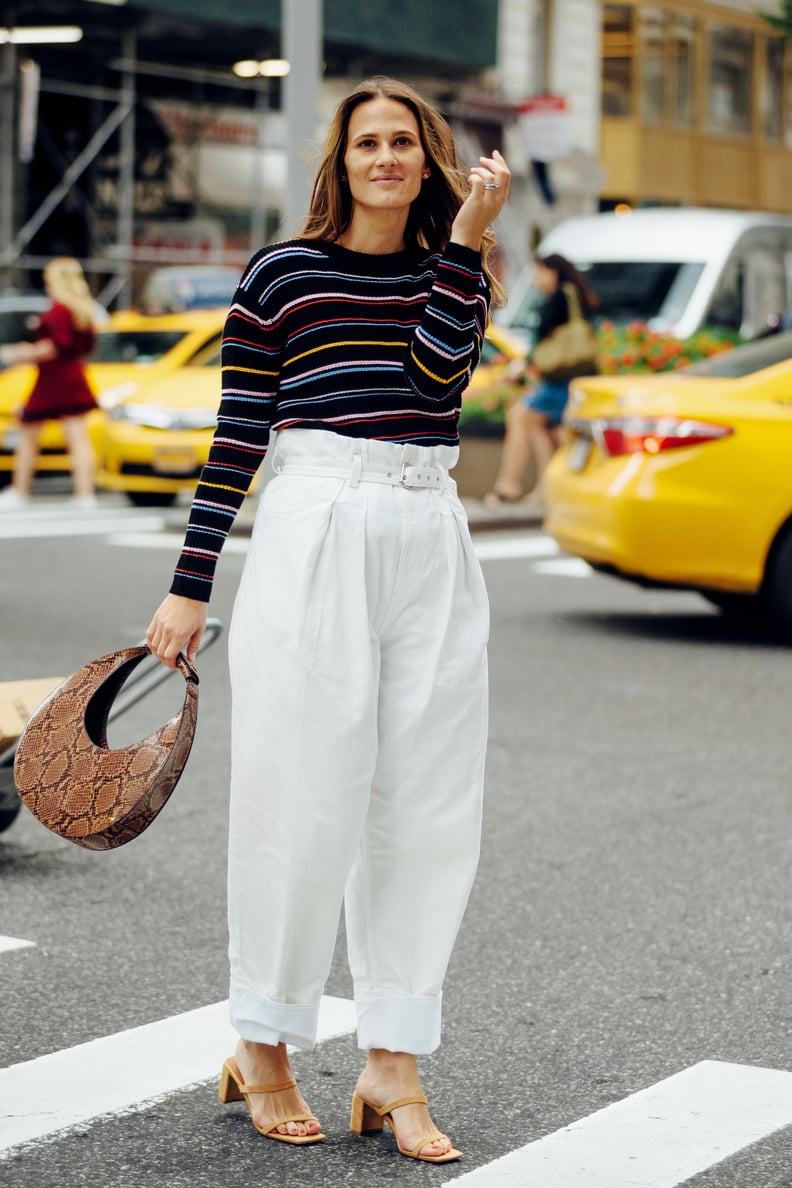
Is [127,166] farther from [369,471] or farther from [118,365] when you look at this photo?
[369,471]

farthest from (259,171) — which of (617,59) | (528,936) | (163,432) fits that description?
(528,936)

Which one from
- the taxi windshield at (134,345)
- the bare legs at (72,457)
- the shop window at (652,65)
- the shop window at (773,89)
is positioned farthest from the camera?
the shop window at (773,89)

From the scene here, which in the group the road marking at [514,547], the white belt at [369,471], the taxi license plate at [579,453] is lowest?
the road marking at [514,547]

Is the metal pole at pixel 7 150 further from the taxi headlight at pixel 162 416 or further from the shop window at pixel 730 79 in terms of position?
the shop window at pixel 730 79

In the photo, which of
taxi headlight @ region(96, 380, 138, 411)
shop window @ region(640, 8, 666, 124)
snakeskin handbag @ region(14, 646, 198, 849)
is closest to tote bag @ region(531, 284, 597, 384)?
taxi headlight @ region(96, 380, 138, 411)

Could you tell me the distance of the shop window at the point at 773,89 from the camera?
43.4 meters

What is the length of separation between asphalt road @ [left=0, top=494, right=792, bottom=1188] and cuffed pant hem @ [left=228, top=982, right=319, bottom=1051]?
7.2 inches

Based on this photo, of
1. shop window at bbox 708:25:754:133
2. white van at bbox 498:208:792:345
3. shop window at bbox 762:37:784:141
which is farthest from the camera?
shop window at bbox 762:37:784:141

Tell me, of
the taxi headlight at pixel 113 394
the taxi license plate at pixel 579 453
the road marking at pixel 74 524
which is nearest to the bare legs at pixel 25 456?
the road marking at pixel 74 524

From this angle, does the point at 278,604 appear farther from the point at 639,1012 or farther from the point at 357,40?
the point at 357,40

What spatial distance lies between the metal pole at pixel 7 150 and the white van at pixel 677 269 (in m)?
9.49

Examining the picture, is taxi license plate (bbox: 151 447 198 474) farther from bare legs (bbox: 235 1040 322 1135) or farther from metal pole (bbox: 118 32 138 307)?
metal pole (bbox: 118 32 138 307)

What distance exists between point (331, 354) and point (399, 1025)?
1113 millimetres

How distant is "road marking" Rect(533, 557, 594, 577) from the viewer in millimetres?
12578
